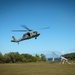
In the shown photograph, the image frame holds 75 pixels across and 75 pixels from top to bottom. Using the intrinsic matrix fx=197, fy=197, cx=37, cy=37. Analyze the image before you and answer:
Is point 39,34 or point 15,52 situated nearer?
point 39,34

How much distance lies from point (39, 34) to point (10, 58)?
8875 cm

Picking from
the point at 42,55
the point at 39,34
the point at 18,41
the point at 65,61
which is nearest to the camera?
the point at 39,34

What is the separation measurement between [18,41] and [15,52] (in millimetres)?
84963

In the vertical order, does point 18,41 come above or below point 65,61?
above

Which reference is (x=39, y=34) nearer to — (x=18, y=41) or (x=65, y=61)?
(x=18, y=41)

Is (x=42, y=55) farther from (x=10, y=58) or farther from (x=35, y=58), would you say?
(x=10, y=58)

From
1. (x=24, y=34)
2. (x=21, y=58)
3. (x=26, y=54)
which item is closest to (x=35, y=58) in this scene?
(x=26, y=54)

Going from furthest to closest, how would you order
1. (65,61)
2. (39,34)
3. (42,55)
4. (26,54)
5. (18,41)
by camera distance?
(42,55)
(26,54)
(65,61)
(18,41)
(39,34)

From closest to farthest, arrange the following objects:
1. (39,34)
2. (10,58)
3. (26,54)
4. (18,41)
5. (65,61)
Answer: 1. (39,34)
2. (18,41)
3. (65,61)
4. (10,58)
5. (26,54)

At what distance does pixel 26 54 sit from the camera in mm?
157250

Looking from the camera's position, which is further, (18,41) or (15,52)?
(15,52)

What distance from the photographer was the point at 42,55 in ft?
600

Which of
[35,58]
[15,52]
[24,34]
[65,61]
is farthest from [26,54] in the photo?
[24,34]

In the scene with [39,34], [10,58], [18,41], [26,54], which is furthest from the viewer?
[26,54]
